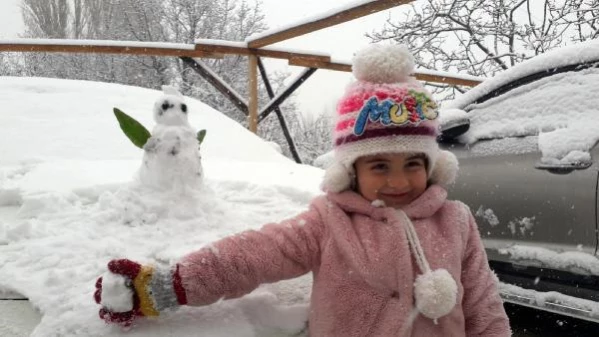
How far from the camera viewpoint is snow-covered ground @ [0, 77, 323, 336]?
1263 millimetres

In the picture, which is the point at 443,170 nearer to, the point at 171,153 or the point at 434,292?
the point at 434,292

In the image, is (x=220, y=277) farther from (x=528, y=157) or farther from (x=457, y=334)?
(x=528, y=157)

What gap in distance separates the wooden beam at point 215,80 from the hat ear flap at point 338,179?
459cm

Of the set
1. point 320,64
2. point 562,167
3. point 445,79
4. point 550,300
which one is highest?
point 320,64

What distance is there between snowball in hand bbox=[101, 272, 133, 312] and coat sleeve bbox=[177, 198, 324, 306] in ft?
0.43

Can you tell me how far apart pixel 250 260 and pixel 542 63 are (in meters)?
2.19

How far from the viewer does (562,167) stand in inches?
92.3

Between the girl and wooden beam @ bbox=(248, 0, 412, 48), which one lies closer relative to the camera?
the girl

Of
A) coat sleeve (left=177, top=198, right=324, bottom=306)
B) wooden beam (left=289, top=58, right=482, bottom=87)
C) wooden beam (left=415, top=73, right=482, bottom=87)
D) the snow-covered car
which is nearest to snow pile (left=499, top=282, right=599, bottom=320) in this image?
the snow-covered car

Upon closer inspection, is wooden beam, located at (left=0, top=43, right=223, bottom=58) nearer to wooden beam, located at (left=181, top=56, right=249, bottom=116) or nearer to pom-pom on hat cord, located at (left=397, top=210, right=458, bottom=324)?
wooden beam, located at (left=181, top=56, right=249, bottom=116)

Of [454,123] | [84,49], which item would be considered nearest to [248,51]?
[84,49]

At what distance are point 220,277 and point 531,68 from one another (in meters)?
2.27

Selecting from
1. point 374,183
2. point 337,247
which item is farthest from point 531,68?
point 337,247

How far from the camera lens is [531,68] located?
275 centimetres
